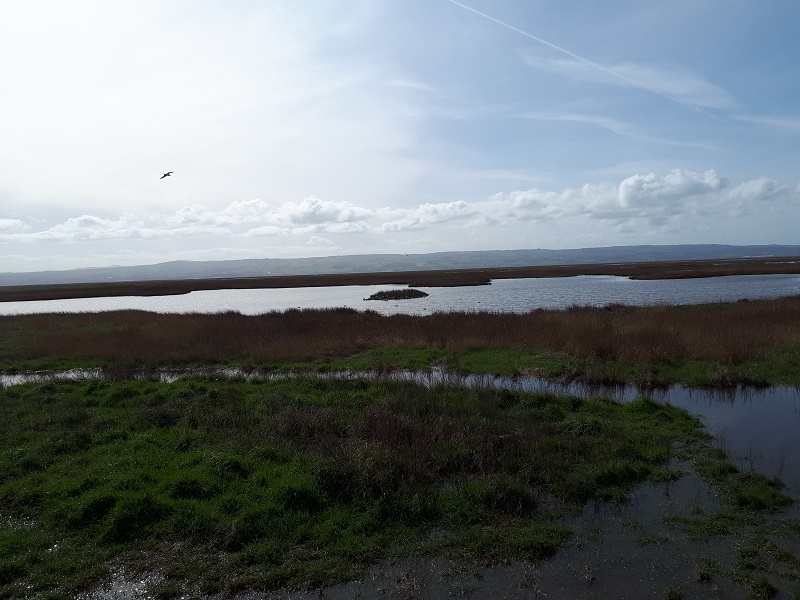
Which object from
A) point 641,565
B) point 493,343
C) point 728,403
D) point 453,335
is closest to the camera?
point 641,565

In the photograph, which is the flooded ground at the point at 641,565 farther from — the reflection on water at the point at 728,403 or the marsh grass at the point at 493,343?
the marsh grass at the point at 493,343

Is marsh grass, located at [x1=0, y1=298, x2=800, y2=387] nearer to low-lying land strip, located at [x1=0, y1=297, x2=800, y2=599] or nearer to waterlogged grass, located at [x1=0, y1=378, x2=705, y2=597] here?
low-lying land strip, located at [x1=0, y1=297, x2=800, y2=599]

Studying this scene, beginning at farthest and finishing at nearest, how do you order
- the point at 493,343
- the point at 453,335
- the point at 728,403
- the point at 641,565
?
the point at 453,335 < the point at 493,343 < the point at 728,403 < the point at 641,565

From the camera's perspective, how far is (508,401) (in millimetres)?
15156

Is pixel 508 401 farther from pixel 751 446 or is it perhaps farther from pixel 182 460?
pixel 182 460

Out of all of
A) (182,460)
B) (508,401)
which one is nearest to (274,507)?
(182,460)

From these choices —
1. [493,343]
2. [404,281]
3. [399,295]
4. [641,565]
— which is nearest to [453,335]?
[493,343]

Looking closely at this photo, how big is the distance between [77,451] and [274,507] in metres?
5.76

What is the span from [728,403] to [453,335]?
45.4 feet

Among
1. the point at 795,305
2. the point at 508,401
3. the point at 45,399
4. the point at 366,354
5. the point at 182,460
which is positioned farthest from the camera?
the point at 795,305

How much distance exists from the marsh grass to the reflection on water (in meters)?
0.93

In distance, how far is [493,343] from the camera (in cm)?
2534

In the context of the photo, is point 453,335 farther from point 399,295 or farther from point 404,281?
point 404,281

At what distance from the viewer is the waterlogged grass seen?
748 centimetres
